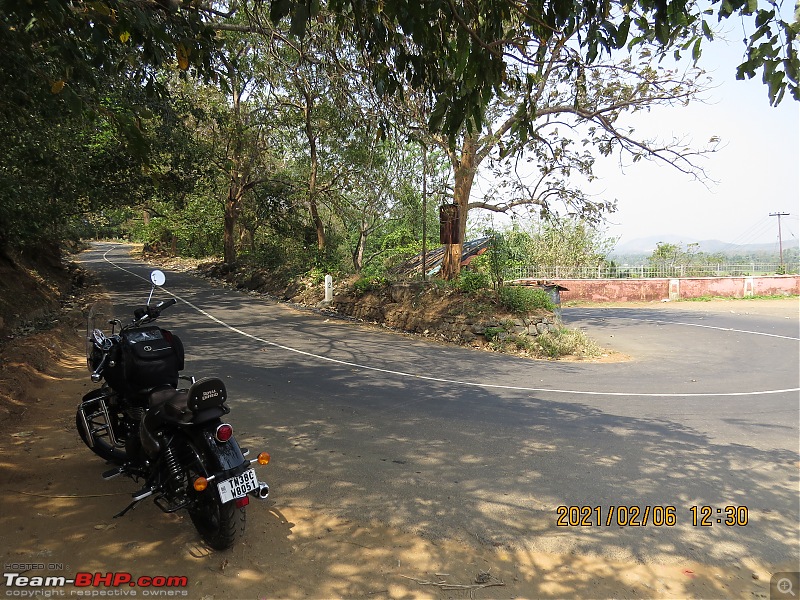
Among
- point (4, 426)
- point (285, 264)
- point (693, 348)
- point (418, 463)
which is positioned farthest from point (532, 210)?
point (4, 426)

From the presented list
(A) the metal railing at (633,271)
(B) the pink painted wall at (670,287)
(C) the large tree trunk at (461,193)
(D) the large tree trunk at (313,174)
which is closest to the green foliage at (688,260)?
(A) the metal railing at (633,271)

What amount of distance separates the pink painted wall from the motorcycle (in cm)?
2830

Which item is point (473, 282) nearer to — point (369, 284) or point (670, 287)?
point (369, 284)

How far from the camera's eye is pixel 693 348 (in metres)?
14.6

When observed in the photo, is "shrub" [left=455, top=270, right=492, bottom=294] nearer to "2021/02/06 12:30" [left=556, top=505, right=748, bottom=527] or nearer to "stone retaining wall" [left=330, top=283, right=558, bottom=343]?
"stone retaining wall" [left=330, top=283, right=558, bottom=343]

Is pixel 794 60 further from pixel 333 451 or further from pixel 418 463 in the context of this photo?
pixel 333 451

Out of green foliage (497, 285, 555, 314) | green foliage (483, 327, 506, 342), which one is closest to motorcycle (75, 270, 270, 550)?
green foliage (483, 327, 506, 342)

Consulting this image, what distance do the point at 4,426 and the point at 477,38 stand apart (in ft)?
19.2

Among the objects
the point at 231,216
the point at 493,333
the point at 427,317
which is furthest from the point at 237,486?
the point at 231,216

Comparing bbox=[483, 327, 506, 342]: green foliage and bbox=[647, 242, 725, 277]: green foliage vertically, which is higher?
bbox=[647, 242, 725, 277]: green foliage

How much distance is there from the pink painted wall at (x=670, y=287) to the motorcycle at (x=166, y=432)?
28299 mm

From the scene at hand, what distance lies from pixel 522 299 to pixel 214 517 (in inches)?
477

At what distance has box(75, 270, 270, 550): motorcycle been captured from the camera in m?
3.36

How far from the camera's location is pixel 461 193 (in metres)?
17.6
